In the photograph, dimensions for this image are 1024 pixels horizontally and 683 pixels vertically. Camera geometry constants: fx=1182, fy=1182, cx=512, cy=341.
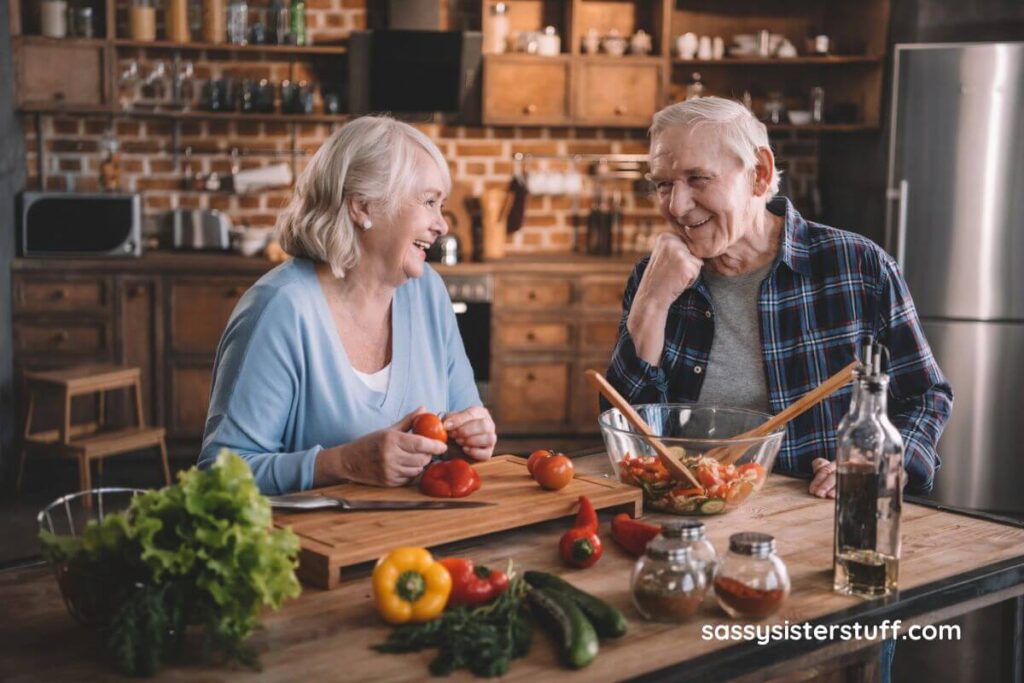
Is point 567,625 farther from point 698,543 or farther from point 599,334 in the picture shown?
point 599,334

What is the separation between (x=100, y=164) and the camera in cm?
602

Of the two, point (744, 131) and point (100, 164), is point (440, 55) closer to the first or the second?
point (100, 164)

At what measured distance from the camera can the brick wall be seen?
602 cm

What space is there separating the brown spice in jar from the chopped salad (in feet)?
1.60

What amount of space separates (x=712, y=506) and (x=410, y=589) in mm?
677

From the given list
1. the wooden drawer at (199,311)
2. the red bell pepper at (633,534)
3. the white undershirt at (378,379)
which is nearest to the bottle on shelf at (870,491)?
the red bell pepper at (633,534)

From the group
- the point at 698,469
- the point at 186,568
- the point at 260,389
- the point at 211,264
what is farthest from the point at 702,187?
the point at 211,264

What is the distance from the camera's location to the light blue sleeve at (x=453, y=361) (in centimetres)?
263

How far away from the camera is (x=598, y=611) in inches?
57.9

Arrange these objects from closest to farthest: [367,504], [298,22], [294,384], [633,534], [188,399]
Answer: [633,534] → [367,504] → [294,384] → [188,399] → [298,22]

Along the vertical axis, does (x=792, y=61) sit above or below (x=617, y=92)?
above

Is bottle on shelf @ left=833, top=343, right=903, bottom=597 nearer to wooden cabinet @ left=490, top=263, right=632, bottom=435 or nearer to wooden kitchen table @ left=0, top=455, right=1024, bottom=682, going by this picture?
wooden kitchen table @ left=0, top=455, right=1024, bottom=682

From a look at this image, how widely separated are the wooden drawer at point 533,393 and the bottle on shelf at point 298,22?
6.31ft

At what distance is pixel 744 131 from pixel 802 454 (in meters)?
0.68
